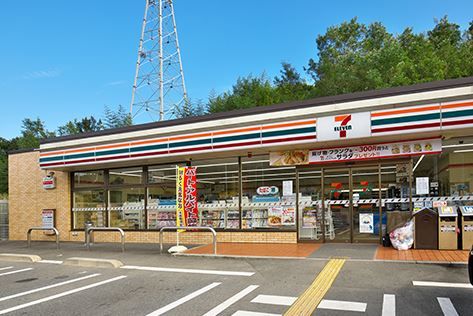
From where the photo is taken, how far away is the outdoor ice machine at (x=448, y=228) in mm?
10102

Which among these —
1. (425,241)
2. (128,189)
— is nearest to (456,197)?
(425,241)

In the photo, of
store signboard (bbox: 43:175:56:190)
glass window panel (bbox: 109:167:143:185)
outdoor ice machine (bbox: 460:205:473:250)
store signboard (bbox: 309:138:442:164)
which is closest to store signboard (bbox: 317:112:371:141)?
store signboard (bbox: 309:138:442:164)

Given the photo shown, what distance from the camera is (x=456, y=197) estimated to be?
10.8 m

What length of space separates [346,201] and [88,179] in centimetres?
1053

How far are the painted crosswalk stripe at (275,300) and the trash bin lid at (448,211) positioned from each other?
19.0 ft

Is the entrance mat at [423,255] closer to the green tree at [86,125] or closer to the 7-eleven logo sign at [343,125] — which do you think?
the 7-eleven logo sign at [343,125]

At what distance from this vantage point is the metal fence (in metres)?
18.9

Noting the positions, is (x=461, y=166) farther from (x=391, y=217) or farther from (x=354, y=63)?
(x=354, y=63)

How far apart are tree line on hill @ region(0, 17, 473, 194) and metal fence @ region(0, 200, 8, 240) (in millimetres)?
12086

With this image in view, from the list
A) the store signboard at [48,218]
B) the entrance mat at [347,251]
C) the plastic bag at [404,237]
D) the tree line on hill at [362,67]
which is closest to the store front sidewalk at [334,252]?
the entrance mat at [347,251]

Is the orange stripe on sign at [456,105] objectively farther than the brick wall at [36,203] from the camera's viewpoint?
No

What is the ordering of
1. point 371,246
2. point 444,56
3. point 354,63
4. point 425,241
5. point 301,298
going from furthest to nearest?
1. point 354,63
2. point 444,56
3. point 371,246
4. point 425,241
5. point 301,298

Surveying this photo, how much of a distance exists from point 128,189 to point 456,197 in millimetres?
11234

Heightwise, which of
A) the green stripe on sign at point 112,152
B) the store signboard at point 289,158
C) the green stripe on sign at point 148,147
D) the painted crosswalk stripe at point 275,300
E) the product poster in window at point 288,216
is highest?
the green stripe on sign at point 148,147
